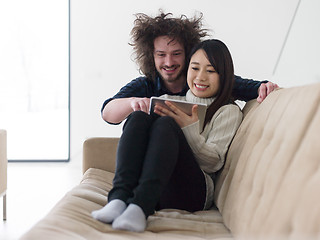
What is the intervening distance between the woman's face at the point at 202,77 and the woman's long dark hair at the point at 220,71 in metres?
0.02

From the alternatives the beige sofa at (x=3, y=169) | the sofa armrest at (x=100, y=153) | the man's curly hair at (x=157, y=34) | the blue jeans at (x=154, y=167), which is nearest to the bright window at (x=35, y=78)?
the beige sofa at (x=3, y=169)

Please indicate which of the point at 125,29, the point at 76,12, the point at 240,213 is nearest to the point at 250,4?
the point at 125,29

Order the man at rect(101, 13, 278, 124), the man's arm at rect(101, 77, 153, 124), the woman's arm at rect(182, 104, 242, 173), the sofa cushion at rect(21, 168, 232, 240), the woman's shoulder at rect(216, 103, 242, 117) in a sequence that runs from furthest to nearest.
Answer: the man at rect(101, 13, 278, 124)
the man's arm at rect(101, 77, 153, 124)
the woman's shoulder at rect(216, 103, 242, 117)
the woman's arm at rect(182, 104, 242, 173)
the sofa cushion at rect(21, 168, 232, 240)

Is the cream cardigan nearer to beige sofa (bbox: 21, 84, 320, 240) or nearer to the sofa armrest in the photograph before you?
beige sofa (bbox: 21, 84, 320, 240)

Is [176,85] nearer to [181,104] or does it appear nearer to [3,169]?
[181,104]

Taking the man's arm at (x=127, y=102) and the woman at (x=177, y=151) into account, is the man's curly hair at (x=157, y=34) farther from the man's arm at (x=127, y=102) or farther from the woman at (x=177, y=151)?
the woman at (x=177, y=151)

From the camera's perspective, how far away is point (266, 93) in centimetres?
183

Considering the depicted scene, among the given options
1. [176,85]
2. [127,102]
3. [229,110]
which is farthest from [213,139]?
[176,85]

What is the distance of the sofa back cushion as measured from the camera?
969 mm

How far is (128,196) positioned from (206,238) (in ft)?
0.95

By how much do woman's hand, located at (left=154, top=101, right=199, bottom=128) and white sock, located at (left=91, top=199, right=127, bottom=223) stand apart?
1.40 feet

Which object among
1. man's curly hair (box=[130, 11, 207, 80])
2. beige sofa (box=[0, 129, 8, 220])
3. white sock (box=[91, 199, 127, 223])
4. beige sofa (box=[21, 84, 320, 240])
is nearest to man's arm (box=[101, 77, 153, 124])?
man's curly hair (box=[130, 11, 207, 80])

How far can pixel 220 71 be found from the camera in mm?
1933

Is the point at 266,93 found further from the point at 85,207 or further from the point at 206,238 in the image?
the point at 85,207
